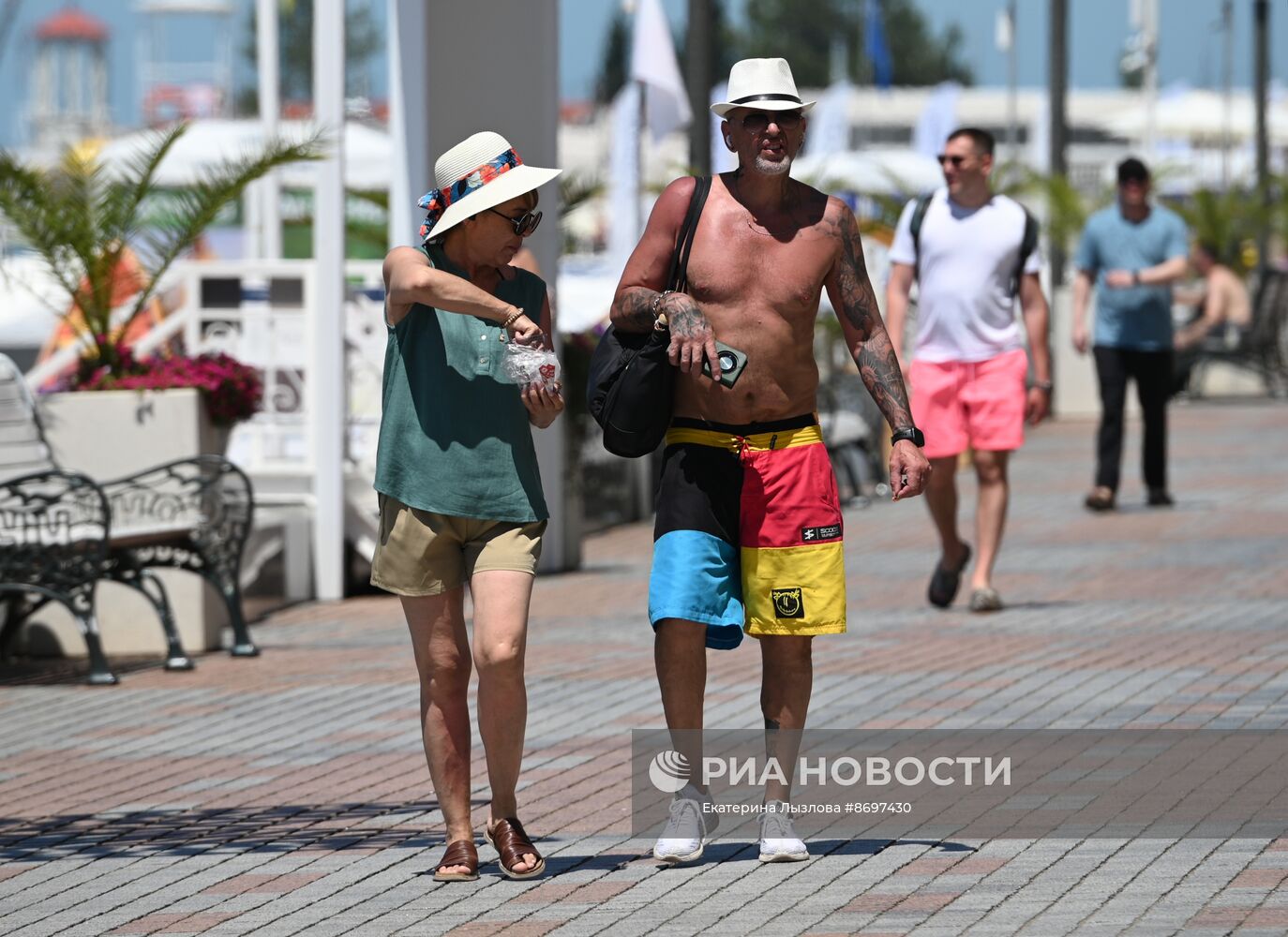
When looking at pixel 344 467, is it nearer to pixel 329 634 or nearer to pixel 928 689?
pixel 329 634

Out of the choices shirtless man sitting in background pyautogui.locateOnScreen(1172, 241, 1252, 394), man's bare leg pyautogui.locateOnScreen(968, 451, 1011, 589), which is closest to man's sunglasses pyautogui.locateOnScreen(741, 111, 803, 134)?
man's bare leg pyautogui.locateOnScreen(968, 451, 1011, 589)

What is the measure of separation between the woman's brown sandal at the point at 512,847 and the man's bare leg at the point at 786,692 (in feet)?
2.15

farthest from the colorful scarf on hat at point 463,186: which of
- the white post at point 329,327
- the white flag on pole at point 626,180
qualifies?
the white flag on pole at point 626,180

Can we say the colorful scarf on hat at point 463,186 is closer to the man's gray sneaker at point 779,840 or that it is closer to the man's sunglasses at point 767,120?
the man's sunglasses at point 767,120

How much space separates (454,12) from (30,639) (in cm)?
385

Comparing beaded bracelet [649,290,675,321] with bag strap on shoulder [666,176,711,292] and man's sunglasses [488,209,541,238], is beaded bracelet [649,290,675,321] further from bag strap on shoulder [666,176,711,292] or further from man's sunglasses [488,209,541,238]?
man's sunglasses [488,209,541,238]

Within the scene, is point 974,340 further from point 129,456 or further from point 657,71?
point 657,71

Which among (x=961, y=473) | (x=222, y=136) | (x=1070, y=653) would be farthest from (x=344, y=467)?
(x=222, y=136)

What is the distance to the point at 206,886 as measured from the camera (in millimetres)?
5770

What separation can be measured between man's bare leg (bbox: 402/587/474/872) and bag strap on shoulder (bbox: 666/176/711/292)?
0.93 meters

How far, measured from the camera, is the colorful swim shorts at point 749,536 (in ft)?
19.4

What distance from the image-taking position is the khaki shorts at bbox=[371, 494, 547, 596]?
5.71 metres

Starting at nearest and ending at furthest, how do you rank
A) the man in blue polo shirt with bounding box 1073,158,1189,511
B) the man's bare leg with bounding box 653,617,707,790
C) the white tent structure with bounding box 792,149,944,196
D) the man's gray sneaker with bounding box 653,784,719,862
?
the man's gray sneaker with bounding box 653,784,719,862 → the man's bare leg with bounding box 653,617,707,790 → the man in blue polo shirt with bounding box 1073,158,1189,511 → the white tent structure with bounding box 792,149,944,196

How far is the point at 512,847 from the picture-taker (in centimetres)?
573
